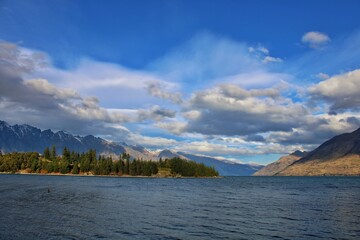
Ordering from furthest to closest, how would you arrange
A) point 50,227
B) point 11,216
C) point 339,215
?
point 339,215 → point 11,216 → point 50,227

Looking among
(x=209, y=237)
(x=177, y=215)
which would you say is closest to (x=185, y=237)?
(x=209, y=237)

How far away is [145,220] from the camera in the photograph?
6316 centimetres

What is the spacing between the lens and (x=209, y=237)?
163ft

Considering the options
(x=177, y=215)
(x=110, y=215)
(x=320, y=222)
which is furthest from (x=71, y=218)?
(x=320, y=222)

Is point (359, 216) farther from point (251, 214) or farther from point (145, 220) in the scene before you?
point (145, 220)

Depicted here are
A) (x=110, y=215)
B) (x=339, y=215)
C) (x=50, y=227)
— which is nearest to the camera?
(x=50, y=227)

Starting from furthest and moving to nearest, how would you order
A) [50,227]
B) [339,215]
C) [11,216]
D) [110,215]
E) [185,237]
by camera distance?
[339,215]
[110,215]
[11,216]
[50,227]
[185,237]

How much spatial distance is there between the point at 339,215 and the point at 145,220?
4170cm

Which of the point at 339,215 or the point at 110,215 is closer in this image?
the point at 110,215

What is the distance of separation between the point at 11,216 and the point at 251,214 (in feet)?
157

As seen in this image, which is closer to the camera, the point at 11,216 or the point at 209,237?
the point at 209,237

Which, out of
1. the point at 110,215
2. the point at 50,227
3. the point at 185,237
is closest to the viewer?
the point at 185,237

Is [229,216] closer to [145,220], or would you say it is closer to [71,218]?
[145,220]

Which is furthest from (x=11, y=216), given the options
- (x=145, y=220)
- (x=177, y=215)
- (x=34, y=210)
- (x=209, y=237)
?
(x=209, y=237)
